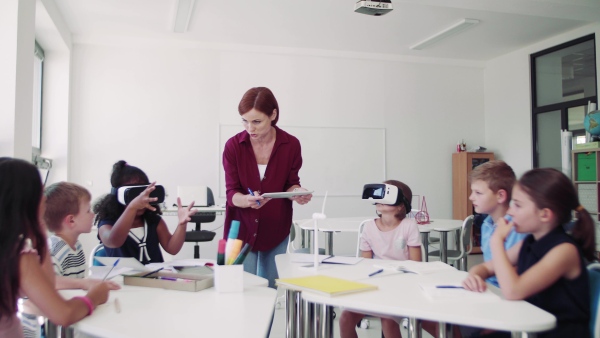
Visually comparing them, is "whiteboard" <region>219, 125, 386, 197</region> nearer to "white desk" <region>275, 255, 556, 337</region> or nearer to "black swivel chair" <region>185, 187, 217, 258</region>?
"black swivel chair" <region>185, 187, 217, 258</region>

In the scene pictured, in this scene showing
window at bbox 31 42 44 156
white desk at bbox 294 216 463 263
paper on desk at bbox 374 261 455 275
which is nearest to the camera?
paper on desk at bbox 374 261 455 275

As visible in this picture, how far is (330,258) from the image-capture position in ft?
6.68

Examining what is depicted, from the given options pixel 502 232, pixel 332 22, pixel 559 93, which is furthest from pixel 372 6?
pixel 559 93

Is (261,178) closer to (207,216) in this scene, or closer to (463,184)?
(207,216)

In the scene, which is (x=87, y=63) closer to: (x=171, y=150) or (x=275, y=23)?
(x=171, y=150)

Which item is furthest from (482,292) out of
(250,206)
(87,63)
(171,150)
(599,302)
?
(87,63)

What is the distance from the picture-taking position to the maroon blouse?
7.11 ft

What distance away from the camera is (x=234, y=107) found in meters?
6.47

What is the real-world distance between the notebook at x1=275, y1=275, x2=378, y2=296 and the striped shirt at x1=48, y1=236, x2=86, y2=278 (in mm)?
808

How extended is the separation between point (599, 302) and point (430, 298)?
1.65ft

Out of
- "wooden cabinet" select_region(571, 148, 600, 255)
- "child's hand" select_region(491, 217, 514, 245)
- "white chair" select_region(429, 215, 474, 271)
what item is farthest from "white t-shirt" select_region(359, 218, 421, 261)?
"wooden cabinet" select_region(571, 148, 600, 255)

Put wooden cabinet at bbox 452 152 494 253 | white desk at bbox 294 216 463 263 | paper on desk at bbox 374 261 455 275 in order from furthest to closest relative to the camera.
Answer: wooden cabinet at bbox 452 152 494 253 < white desk at bbox 294 216 463 263 < paper on desk at bbox 374 261 455 275

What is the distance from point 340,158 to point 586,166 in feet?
10.2

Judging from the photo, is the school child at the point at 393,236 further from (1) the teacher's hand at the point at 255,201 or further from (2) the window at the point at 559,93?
(2) the window at the point at 559,93
